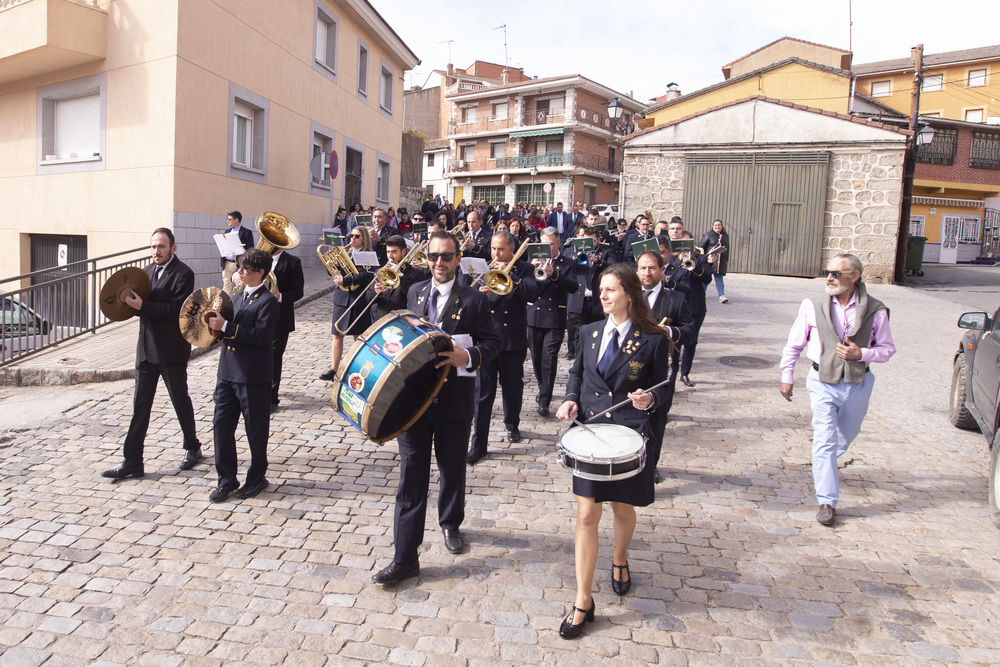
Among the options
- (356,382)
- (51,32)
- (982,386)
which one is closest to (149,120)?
(51,32)

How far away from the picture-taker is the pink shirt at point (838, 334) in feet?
16.1

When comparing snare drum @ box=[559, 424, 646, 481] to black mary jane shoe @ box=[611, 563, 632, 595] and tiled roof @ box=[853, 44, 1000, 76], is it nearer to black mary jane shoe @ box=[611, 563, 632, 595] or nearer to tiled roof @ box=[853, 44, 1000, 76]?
black mary jane shoe @ box=[611, 563, 632, 595]

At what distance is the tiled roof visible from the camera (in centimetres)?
4372

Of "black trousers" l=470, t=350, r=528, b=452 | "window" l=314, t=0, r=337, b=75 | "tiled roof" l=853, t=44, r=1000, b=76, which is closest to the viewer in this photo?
"black trousers" l=470, t=350, r=528, b=452

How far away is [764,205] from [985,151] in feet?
85.7

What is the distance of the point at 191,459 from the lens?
19.3 ft

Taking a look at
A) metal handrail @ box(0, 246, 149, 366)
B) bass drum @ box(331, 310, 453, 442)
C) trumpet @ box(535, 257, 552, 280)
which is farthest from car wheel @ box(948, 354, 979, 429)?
metal handrail @ box(0, 246, 149, 366)

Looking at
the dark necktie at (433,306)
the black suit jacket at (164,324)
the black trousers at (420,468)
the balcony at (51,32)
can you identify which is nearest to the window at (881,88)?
the balcony at (51,32)

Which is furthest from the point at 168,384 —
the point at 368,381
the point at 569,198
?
the point at 569,198

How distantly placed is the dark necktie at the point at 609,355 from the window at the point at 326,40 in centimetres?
1623

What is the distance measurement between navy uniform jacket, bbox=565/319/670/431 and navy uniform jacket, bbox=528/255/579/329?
3.31 m

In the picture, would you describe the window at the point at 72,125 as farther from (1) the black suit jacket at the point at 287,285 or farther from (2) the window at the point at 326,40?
(1) the black suit jacket at the point at 287,285

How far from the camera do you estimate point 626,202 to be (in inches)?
869

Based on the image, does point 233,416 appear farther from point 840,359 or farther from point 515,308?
point 840,359
